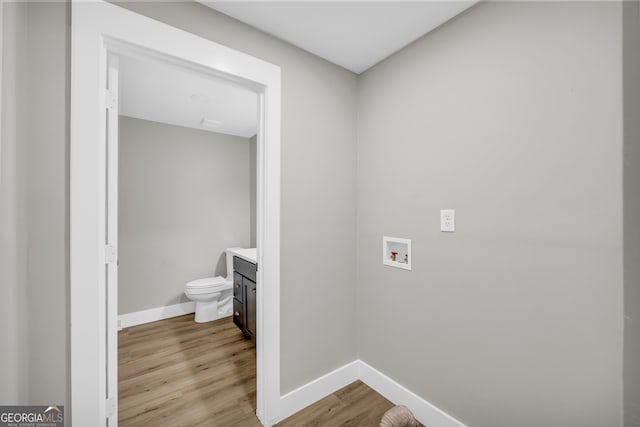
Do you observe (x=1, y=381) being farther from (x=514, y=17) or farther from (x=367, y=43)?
(x=514, y=17)

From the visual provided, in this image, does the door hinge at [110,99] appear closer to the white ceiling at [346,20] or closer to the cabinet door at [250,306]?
the white ceiling at [346,20]

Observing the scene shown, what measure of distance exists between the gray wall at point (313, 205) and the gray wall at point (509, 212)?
29cm

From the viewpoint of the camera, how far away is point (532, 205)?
1188 millimetres

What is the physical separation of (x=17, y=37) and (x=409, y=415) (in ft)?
7.54

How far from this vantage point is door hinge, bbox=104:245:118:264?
1.21m

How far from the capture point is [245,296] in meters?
2.54

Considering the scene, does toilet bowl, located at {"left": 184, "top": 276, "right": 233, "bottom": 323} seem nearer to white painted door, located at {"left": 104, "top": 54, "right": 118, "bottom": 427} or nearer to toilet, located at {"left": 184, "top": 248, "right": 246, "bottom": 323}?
toilet, located at {"left": 184, "top": 248, "right": 246, "bottom": 323}

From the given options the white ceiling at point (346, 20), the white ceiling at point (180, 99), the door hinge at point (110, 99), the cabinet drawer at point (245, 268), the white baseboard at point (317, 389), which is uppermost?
the white ceiling at point (180, 99)

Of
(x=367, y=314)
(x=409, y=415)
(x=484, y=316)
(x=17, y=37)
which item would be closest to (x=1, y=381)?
(x=17, y=37)

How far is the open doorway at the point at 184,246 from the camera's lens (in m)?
1.91

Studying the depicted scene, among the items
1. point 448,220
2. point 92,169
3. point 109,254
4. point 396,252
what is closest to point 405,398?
point 396,252

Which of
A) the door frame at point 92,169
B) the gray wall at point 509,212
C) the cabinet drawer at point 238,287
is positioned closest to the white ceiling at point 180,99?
the door frame at point 92,169

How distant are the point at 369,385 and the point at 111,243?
1905 millimetres

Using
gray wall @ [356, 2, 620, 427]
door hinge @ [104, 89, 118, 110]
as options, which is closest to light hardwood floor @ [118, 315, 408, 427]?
gray wall @ [356, 2, 620, 427]
